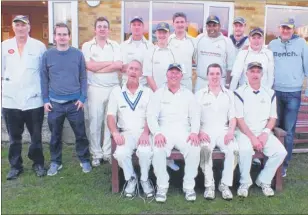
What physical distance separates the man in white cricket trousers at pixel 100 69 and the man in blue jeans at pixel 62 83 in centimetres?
28

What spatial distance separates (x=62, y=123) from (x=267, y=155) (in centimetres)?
259

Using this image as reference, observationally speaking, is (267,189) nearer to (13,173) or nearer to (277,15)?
(13,173)

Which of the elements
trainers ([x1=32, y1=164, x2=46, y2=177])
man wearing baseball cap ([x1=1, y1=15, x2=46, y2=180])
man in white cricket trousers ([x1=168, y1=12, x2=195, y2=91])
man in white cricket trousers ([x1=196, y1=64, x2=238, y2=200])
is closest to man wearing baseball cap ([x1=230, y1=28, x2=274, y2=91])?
man in white cricket trousers ([x1=196, y1=64, x2=238, y2=200])

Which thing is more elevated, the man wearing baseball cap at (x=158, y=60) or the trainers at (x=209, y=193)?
the man wearing baseball cap at (x=158, y=60)

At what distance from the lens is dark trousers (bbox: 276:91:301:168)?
5.13 meters

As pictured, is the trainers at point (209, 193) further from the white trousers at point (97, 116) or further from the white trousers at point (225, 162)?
the white trousers at point (97, 116)

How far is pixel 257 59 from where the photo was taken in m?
5.00

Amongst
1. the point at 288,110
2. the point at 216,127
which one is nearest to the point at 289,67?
the point at 288,110

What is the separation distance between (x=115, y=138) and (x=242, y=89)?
1.65m

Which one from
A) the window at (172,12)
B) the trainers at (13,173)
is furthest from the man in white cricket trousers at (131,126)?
the window at (172,12)

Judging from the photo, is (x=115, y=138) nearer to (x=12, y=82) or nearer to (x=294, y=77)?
(x=12, y=82)

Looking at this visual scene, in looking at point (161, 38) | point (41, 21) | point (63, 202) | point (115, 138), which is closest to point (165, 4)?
point (161, 38)

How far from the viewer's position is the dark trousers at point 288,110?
16.8ft

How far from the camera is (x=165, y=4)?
8484 mm
